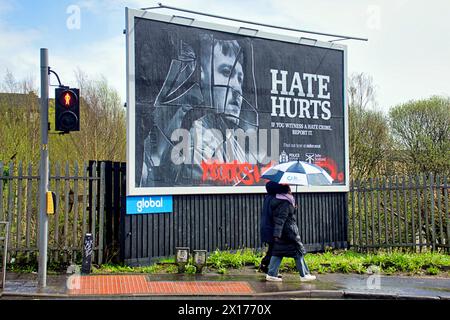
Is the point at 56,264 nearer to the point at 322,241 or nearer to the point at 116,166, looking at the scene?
the point at 116,166

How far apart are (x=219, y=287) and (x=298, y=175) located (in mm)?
2644

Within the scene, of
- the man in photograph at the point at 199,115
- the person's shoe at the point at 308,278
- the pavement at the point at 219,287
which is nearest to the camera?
the pavement at the point at 219,287

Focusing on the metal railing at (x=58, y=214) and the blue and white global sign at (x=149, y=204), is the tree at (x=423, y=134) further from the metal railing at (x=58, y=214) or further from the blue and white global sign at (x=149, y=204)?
the metal railing at (x=58, y=214)

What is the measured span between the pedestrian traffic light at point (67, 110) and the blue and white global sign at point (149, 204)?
2.50 metres

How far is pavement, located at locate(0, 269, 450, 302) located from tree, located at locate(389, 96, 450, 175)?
51.5 feet

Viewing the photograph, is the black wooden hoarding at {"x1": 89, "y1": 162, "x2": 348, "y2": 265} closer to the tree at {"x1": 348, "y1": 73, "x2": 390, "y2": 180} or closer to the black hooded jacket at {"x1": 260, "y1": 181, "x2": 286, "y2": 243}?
the black hooded jacket at {"x1": 260, "y1": 181, "x2": 286, "y2": 243}

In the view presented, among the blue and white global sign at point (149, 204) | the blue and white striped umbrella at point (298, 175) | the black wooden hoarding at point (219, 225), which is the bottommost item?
the black wooden hoarding at point (219, 225)

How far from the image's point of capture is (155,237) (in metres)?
12.0

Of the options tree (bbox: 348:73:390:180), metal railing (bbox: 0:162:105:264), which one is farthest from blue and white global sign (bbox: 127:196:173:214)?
tree (bbox: 348:73:390:180)

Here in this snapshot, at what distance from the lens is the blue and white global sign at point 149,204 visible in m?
11.6

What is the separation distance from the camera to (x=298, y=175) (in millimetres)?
10305

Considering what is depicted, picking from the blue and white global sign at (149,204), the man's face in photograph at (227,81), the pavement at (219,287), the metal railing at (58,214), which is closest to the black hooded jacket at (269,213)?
the pavement at (219,287)
